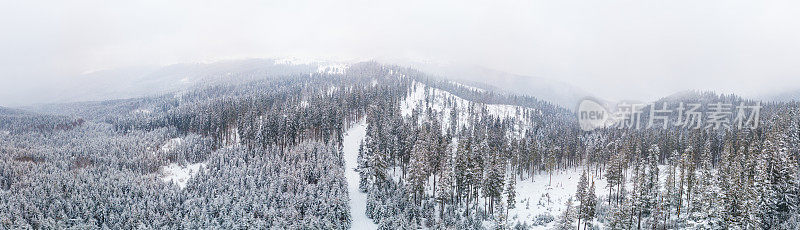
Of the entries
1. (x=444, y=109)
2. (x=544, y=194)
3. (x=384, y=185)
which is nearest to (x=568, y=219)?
(x=544, y=194)

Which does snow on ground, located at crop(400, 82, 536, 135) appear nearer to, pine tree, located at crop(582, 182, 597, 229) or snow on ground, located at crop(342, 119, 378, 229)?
snow on ground, located at crop(342, 119, 378, 229)

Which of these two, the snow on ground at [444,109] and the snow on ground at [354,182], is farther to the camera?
the snow on ground at [444,109]

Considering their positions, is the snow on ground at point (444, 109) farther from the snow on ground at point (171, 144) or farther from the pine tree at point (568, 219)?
the pine tree at point (568, 219)

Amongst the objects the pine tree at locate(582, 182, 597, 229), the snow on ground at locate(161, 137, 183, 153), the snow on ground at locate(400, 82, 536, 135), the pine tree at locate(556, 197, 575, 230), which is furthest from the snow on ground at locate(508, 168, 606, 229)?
the snow on ground at locate(161, 137, 183, 153)

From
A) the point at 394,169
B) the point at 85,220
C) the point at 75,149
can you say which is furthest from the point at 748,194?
the point at 75,149

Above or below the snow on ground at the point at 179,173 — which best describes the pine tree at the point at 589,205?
above

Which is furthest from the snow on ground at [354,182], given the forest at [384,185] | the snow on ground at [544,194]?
the snow on ground at [544,194]

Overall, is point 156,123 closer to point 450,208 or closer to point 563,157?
point 450,208
